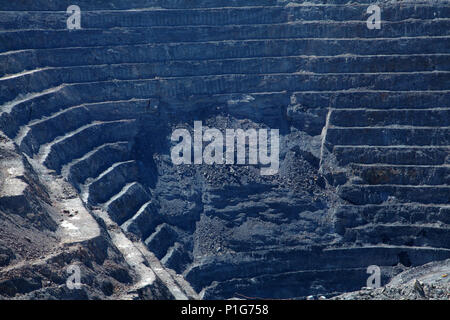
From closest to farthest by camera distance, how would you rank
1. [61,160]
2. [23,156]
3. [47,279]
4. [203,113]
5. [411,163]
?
[47,279] < [23,156] < [61,160] < [411,163] < [203,113]

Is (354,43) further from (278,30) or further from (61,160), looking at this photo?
(61,160)

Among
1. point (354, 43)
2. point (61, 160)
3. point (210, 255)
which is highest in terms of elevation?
point (354, 43)

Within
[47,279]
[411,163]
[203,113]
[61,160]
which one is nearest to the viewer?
[47,279]

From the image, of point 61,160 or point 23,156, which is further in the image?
point 61,160

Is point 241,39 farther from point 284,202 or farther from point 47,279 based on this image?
point 47,279

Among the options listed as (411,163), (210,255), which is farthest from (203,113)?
(411,163)

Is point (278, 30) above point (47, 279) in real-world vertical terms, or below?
above

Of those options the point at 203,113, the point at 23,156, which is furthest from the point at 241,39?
the point at 23,156
